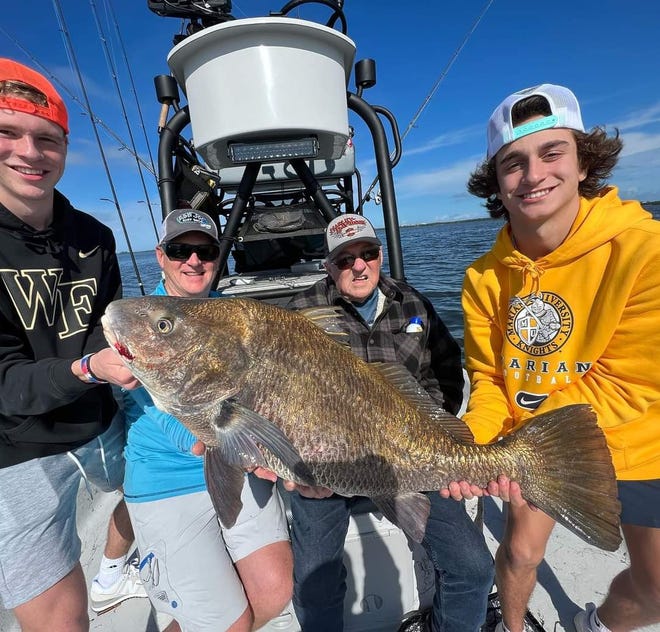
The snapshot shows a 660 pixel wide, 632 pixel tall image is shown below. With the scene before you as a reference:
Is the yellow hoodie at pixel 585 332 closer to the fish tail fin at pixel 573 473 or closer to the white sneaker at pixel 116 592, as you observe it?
the fish tail fin at pixel 573 473

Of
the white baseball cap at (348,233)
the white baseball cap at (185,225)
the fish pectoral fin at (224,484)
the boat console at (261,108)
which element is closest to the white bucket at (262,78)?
the boat console at (261,108)

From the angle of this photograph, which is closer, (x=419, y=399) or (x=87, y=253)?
(x=419, y=399)

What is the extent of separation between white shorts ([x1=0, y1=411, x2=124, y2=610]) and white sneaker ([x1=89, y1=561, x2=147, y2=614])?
82 cm

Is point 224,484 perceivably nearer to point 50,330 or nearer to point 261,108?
point 50,330

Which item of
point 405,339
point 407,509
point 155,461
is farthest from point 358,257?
point 155,461

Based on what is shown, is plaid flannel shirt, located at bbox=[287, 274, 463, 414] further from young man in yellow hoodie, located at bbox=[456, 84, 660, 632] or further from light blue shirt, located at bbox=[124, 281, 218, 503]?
light blue shirt, located at bbox=[124, 281, 218, 503]

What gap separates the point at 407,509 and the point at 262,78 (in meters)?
3.45

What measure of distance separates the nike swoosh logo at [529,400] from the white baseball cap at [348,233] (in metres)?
1.45

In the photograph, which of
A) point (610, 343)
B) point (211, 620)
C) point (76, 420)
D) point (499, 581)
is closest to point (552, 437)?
point (610, 343)

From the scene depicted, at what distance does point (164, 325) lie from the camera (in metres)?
1.82

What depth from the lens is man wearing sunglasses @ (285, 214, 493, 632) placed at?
218 centimetres

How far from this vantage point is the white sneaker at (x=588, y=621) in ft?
7.82

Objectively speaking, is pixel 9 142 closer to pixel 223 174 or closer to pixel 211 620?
pixel 211 620

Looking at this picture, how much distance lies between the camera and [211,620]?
2.21m
